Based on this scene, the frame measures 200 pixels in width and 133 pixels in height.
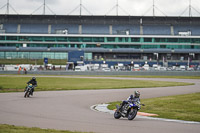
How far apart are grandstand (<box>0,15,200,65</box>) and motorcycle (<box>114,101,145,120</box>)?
8915cm

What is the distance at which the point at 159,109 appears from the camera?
19.0m

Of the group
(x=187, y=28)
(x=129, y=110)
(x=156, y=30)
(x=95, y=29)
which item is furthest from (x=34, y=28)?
(x=129, y=110)

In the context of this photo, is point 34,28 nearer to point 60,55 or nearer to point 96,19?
point 60,55

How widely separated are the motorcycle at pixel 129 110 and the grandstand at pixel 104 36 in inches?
3510

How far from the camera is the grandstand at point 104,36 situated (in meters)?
107

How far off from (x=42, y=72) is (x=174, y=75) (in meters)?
26.4

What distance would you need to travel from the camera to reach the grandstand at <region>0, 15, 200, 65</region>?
107375mm

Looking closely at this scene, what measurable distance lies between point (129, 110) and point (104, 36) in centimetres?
9414

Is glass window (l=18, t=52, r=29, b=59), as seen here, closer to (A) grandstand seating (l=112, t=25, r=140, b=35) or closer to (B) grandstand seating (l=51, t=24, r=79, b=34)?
(B) grandstand seating (l=51, t=24, r=79, b=34)

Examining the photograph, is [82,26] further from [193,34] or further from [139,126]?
[139,126]

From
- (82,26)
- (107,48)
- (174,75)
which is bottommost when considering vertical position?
(174,75)

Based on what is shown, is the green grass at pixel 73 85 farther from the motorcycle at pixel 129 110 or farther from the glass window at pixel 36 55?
the glass window at pixel 36 55

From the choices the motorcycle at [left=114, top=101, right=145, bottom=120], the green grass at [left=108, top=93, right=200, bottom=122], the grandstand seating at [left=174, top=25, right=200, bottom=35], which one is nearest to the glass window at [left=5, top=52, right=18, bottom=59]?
the grandstand seating at [left=174, top=25, right=200, bottom=35]

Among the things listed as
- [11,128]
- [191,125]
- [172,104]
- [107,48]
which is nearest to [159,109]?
[172,104]
